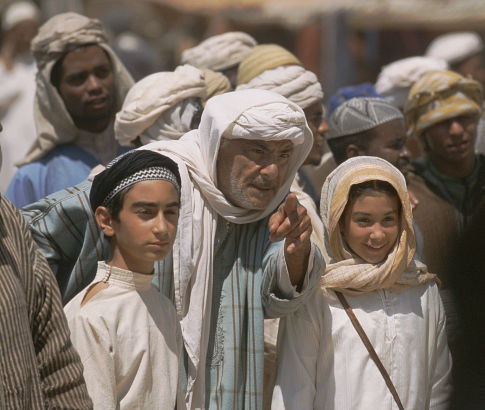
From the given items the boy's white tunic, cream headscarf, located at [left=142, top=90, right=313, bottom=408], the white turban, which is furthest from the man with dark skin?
the boy's white tunic

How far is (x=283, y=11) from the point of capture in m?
16.2

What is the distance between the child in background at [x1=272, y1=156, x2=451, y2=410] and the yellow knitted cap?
1.74 metres

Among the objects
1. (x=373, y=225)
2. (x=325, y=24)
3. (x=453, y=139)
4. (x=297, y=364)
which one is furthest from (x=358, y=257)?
(x=325, y=24)

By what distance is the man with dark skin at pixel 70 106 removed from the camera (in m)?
6.42

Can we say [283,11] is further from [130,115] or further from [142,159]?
[142,159]

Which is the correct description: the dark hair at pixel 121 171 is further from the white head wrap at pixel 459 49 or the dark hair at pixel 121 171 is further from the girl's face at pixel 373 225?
the white head wrap at pixel 459 49

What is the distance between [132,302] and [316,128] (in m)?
2.19

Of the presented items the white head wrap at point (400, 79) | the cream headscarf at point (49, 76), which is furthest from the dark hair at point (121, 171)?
the white head wrap at point (400, 79)

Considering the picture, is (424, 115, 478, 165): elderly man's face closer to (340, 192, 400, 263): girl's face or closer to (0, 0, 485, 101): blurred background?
(340, 192, 400, 263): girl's face

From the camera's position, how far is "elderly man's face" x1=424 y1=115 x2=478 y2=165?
6.80 metres

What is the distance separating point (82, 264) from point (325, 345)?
1127 mm

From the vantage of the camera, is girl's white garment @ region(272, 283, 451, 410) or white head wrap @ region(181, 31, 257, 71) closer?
girl's white garment @ region(272, 283, 451, 410)

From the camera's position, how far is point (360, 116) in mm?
6289

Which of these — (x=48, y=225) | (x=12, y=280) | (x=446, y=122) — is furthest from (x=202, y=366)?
(x=446, y=122)
